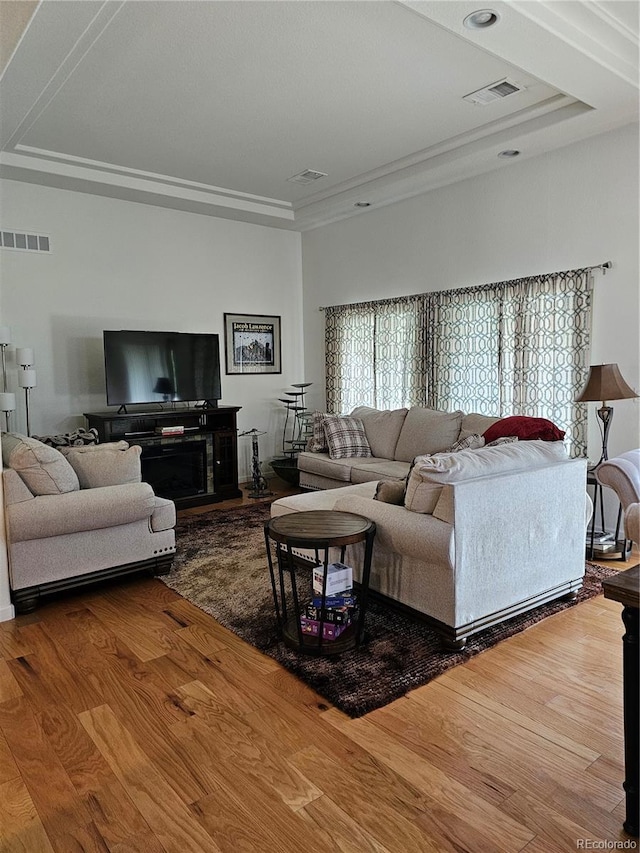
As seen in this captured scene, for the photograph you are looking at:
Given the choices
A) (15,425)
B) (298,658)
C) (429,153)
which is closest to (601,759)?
(298,658)

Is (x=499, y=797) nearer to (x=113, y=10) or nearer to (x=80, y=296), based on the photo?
(x=113, y=10)

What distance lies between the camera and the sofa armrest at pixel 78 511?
10.1ft

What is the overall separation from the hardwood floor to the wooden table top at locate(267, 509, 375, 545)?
59cm

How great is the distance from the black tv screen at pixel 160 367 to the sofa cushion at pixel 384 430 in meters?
1.62

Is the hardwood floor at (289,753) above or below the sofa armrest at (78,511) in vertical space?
below

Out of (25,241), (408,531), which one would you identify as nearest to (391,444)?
(408,531)

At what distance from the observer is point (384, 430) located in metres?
5.57

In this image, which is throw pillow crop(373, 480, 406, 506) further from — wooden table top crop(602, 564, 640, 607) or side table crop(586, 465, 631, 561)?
side table crop(586, 465, 631, 561)

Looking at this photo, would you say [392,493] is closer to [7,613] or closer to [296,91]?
[7,613]

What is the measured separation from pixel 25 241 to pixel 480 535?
15.9 ft

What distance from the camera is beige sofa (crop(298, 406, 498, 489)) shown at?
4902 mm

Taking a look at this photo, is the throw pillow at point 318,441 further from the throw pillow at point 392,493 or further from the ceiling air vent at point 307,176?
the throw pillow at point 392,493

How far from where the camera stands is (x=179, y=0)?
2844 mm

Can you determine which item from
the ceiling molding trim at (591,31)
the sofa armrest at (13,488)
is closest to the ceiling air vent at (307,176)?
the ceiling molding trim at (591,31)
